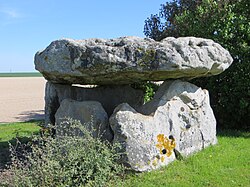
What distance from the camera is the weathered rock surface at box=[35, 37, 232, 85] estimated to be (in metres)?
6.06

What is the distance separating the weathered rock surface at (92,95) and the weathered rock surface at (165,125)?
4.95ft

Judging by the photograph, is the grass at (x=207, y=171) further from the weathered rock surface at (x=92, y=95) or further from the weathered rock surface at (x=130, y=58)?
the weathered rock surface at (x=92, y=95)

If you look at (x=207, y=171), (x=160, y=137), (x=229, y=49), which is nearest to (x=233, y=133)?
(x=229, y=49)

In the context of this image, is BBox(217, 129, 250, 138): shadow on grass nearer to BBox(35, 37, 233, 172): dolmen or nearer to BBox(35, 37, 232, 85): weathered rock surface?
BBox(35, 37, 233, 172): dolmen

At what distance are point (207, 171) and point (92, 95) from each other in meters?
3.60

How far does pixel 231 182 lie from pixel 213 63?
2.30m

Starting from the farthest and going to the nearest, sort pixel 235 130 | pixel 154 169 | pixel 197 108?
1. pixel 235 130
2. pixel 197 108
3. pixel 154 169

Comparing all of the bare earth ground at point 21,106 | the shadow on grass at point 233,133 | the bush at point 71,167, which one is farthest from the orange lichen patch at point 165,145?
the bare earth ground at point 21,106

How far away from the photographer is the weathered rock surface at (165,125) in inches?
233

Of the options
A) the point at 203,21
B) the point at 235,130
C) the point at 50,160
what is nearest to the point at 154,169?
the point at 50,160

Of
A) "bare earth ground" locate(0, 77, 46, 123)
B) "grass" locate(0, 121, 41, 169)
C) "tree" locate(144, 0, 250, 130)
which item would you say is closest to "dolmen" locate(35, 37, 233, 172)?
"grass" locate(0, 121, 41, 169)

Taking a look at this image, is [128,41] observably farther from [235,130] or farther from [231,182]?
[235,130]

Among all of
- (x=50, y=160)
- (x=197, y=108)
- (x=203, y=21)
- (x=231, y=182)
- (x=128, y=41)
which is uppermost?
(x=203, y=21)

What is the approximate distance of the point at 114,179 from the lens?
18.3ft
